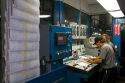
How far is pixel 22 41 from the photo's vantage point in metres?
2.39

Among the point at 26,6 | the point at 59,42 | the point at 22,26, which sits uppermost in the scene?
the point at 26,6

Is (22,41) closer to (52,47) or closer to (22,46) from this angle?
(22,46)

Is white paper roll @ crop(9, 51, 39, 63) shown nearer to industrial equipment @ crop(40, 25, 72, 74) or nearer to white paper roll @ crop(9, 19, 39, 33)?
white paper roll @ crop(9, 19, 39, 33)

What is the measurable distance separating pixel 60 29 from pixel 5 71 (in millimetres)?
2192

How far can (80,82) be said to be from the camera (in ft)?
15.6

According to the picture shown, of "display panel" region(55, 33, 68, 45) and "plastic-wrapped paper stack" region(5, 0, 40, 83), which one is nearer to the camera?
"plastic-wrapped paper stack" region(5, 0, 40, 83)

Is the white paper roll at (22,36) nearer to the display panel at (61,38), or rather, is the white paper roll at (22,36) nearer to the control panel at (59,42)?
the control panel at (59,42)

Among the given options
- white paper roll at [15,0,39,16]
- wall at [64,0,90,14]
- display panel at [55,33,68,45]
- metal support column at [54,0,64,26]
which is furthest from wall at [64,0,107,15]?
white paper roll at [15,0,39,16]

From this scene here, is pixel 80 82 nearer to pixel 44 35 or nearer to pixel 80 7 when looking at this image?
pixel 44 35

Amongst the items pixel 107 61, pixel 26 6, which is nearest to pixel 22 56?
pixel 26 6

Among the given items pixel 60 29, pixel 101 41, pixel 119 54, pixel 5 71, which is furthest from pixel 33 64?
pixel 119 54

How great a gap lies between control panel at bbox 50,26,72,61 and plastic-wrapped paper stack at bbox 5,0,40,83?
3.21ft

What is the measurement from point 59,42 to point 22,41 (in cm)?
165

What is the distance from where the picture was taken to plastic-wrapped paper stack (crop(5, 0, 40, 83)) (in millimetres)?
2125
